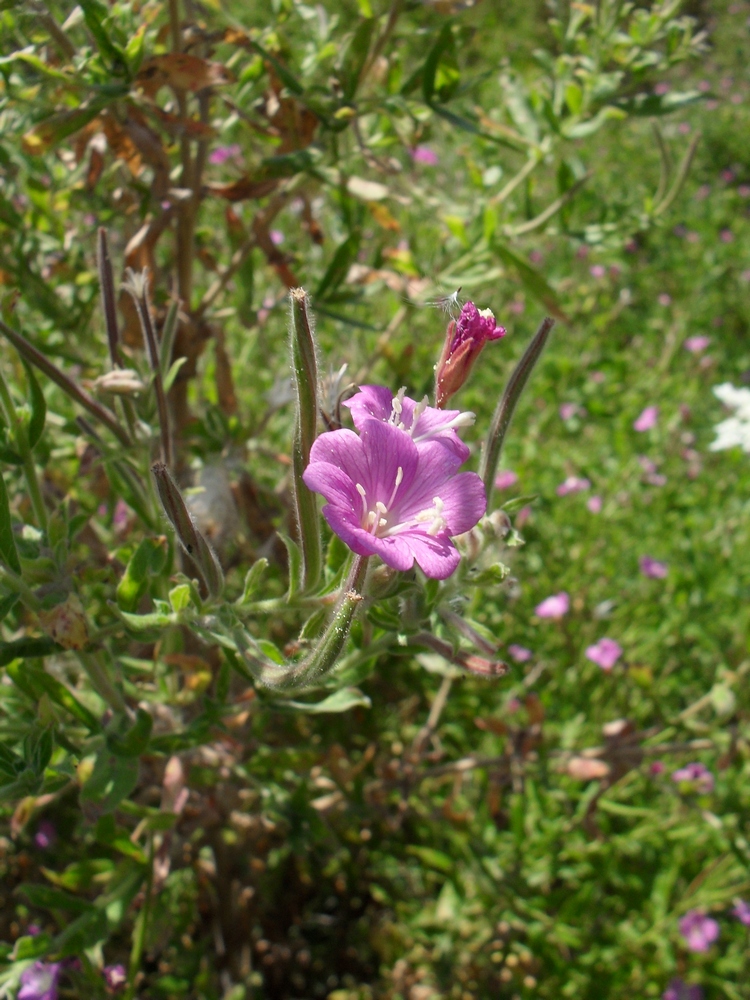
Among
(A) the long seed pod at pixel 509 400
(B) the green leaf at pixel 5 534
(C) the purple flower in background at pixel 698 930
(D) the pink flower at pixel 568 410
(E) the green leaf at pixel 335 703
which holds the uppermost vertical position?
(B) the green leaf at pixel 5 534

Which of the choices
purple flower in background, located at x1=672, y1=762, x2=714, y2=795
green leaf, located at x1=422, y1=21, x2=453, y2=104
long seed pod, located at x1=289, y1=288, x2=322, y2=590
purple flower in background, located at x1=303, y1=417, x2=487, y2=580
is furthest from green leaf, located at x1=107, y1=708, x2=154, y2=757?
purple flower in background, located at x1=672, y1=762, x2=714, y2=795

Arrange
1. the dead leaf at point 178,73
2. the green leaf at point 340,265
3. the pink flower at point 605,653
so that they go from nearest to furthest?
1. the dead leaf at point 178,73
2. the green leaf at point 340,265
3. the pink flower at point 605,653

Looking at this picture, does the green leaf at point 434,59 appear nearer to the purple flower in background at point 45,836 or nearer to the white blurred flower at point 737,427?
the white blurred flower at point 737,427

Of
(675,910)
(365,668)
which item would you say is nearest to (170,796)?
(365,668)

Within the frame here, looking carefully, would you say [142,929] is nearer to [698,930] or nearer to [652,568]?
[698,930]

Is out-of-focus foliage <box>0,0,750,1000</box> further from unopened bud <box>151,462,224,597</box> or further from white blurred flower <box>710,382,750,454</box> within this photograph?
white blurred flower <box>710,382,750,454</box>

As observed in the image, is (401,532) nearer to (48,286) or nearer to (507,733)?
(48,286)

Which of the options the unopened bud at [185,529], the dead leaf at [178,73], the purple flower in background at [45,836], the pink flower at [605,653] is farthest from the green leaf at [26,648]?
the pink flower at [605,653]
